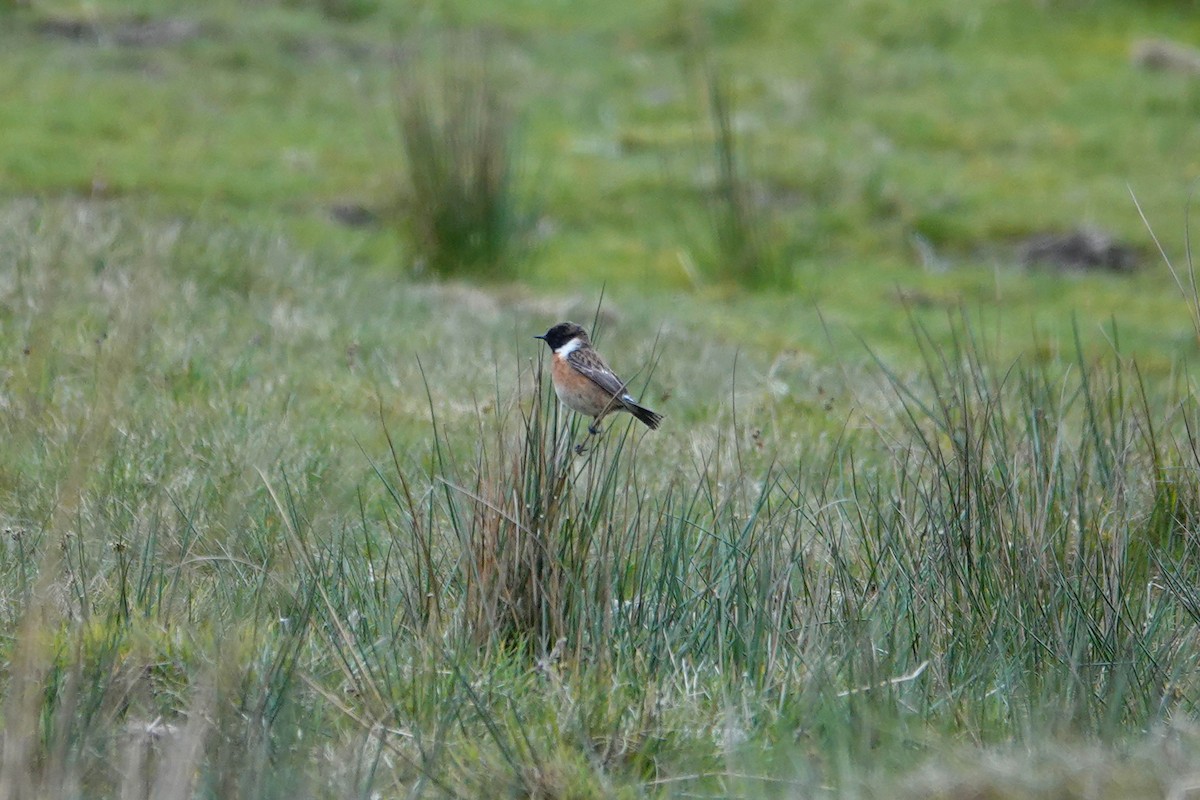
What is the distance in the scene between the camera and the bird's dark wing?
4.21 meters

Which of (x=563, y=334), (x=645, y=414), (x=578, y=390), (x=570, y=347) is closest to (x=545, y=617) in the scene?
(x=645, y=414)

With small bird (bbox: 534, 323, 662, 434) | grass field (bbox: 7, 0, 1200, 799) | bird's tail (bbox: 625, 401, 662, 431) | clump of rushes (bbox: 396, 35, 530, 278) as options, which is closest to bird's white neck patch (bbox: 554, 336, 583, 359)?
small bird (bbox: 534, 323, 662, 434)

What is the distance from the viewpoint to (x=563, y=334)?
14.9ft

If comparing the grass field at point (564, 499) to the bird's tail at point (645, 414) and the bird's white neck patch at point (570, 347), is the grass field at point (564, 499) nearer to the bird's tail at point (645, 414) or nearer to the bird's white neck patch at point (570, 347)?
the bird's tail at point (645, 414)

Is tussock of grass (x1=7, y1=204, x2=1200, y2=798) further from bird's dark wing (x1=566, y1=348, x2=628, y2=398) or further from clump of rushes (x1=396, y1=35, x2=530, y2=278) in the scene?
clump of rushes (x1=396, y1=35, x2=530, y2=278)

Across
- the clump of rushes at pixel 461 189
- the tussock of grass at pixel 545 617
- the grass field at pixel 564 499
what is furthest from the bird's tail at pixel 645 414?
the clump of rushes at pixel 461 189

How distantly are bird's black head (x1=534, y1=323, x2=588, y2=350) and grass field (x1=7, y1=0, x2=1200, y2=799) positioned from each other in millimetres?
415

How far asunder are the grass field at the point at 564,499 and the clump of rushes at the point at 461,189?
9 cm

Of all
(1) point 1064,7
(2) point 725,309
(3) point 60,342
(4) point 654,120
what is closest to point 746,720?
(3) point 60,342

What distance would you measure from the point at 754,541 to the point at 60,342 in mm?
2977

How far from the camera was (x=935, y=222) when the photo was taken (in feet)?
37.0

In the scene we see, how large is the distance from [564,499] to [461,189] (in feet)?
17.5

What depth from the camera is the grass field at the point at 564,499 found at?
2689mm

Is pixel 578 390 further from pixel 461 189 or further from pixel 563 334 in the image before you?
pixel 461 189
